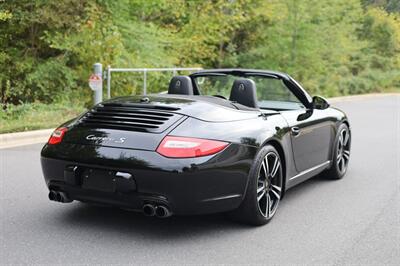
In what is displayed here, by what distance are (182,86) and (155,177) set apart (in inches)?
75.9

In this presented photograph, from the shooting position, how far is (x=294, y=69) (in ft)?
81.4

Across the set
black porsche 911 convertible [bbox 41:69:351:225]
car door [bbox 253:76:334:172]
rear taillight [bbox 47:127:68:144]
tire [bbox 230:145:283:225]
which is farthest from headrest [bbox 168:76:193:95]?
rear taillight [bbox 47:127:68:144]

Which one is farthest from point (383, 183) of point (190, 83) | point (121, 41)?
point (121, 41)

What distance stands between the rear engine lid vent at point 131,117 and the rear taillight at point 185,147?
0.16 m

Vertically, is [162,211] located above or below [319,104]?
below

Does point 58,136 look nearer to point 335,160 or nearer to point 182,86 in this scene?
point 182,86

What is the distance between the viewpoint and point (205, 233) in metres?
4.73

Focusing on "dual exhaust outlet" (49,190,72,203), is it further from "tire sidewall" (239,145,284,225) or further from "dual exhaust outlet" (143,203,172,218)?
"tire sidewall" (239,145,284,225)

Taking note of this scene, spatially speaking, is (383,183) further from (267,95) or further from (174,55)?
(174,55)

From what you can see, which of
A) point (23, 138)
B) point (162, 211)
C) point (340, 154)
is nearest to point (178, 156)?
point (162, 211)

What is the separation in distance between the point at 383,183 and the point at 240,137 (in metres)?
3.07

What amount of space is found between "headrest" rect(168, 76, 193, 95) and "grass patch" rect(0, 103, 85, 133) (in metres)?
4.42

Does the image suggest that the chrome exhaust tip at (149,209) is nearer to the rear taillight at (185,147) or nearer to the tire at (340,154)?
the rear taillight at (185,147)

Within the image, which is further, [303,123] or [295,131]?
[303,123]
